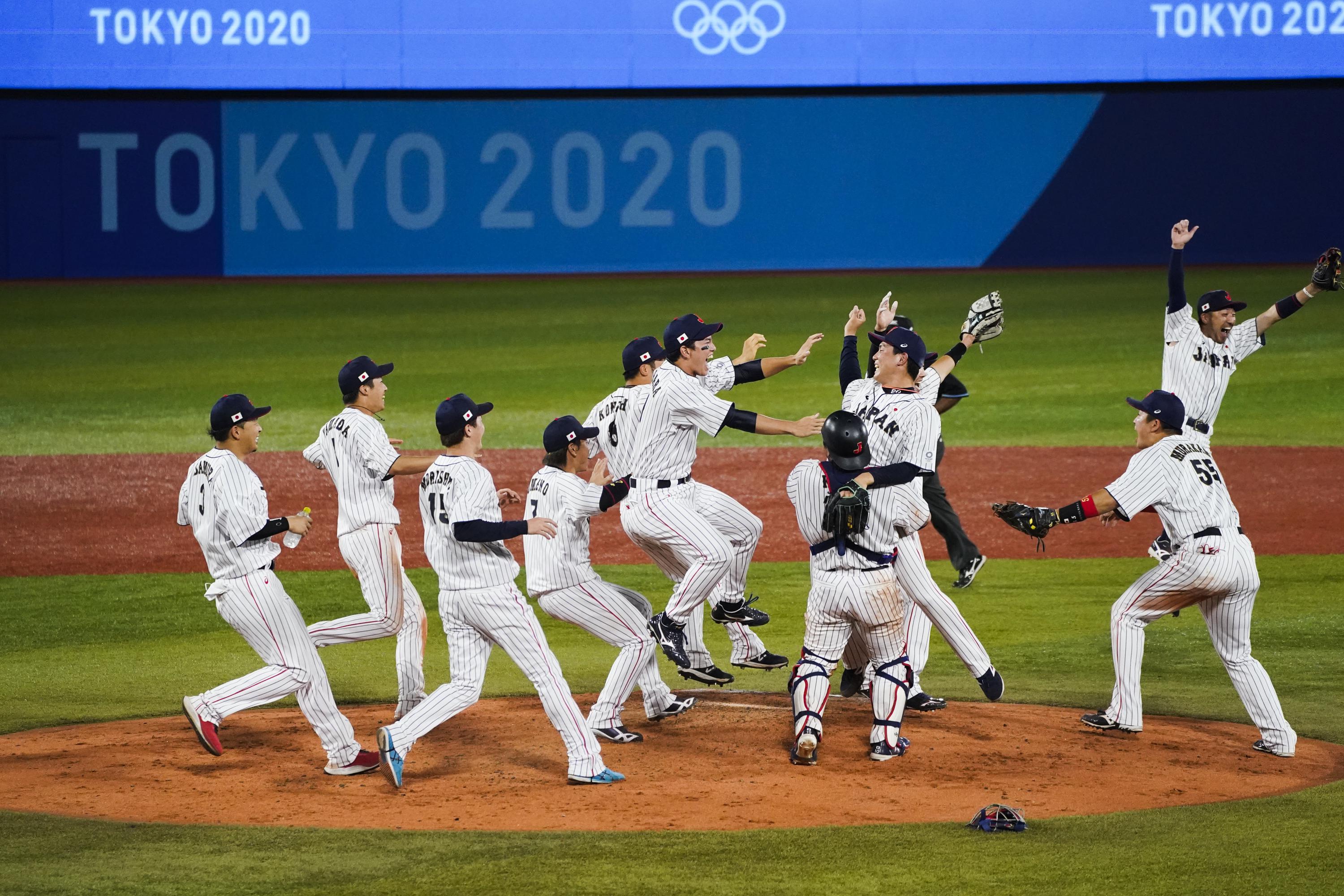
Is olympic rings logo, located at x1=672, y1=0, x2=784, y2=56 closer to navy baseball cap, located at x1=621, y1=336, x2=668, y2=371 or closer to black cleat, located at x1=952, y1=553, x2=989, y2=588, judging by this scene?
black cleat, located at x1=952, y1=553, x2=989, y2=588

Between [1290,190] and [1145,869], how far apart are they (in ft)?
72.8

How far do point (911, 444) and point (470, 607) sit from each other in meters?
1.97

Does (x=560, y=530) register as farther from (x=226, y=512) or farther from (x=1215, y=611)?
(x=1215, y=611)

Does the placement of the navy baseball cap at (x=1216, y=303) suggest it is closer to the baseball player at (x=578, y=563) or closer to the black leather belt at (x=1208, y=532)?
the black leather belt at (x=1208, y=532)

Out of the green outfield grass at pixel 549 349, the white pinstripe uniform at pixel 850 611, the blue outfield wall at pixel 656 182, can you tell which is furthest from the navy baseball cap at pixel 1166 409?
the blue outfield wall at pixel 656 182

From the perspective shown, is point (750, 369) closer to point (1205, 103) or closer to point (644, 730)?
point (644, 730)

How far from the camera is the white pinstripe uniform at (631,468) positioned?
7547 mm

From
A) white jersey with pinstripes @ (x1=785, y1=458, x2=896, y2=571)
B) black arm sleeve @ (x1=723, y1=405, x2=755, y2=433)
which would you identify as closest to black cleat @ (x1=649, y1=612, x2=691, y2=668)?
white jersey with pinstripes @ (x1=785, y1=458, x2=896, y2=571)

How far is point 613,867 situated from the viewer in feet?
17.9

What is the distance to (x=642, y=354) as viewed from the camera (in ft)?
25.1

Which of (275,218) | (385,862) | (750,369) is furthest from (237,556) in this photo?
(275,218)

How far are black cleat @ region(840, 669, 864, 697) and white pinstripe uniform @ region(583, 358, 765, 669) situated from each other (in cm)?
46

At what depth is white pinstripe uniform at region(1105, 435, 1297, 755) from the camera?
6.82 meters

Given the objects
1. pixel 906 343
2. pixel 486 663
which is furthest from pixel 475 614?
pixel 906 343
